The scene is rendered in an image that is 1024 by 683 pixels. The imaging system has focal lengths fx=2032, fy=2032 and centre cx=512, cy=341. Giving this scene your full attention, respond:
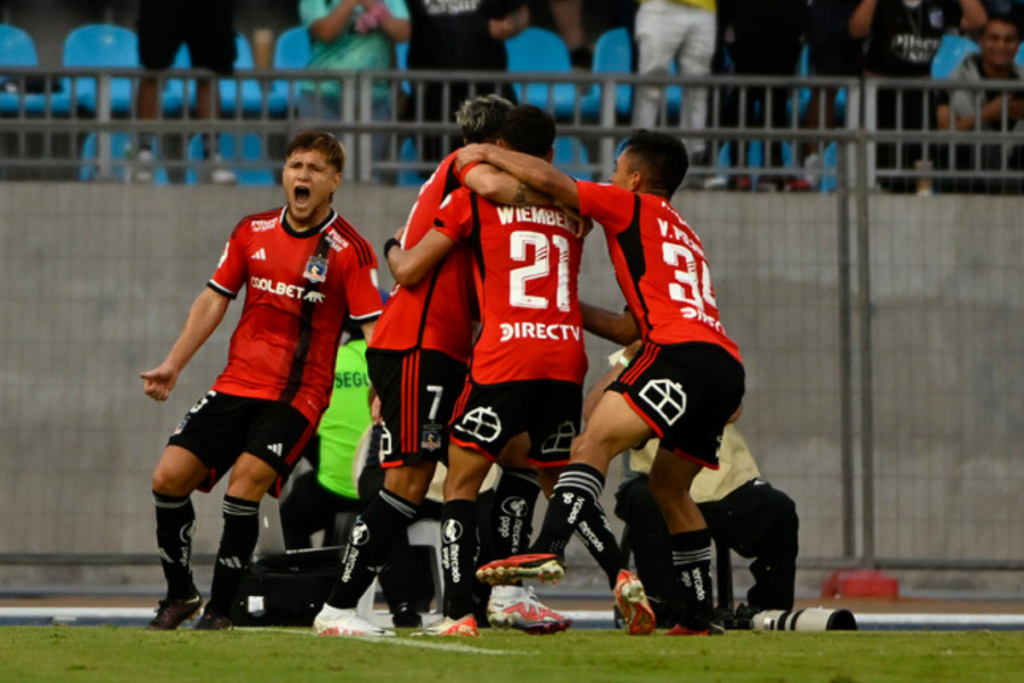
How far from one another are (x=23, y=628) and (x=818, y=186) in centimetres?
758

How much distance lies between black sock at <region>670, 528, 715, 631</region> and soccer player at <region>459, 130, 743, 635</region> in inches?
2.9

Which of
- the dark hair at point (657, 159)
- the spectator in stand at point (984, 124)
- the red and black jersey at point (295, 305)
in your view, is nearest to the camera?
the dark hair at point (657, 159)

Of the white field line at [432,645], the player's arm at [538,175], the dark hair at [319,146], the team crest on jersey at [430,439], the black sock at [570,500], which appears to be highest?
the dark hair at [319,146]

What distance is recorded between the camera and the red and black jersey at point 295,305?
369 inches

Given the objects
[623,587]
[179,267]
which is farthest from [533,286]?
[179,267]

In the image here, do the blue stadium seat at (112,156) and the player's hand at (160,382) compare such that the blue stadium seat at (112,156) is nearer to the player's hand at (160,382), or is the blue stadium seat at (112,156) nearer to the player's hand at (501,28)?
the player's hand at (501,28)

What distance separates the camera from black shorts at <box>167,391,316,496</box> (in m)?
9.25

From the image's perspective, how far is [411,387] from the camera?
841 centimetres

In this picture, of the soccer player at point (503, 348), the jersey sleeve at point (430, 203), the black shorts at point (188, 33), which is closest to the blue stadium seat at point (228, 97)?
the black shorts at point (188, 33)

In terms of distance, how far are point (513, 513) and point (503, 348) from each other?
938 mm

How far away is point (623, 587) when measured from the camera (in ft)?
25.4

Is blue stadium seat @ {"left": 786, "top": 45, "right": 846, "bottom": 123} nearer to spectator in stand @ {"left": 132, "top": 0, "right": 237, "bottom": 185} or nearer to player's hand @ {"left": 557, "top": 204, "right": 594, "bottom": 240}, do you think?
spectator in stand @ {"left": 132, "top": 0, "right": 237, "bottom": 185}

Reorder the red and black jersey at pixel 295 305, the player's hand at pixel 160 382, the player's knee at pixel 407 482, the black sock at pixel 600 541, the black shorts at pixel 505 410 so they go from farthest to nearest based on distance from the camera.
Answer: the red and black jersey at pixel 295 305
the player's hand at pixel 160 382
the black sock at pixel 600 541
the player's knee at pixel 407 482
the black shorts at pixel 505 410

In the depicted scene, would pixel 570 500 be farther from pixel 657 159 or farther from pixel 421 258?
pixel 657 159
